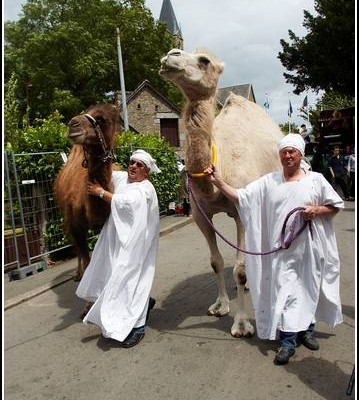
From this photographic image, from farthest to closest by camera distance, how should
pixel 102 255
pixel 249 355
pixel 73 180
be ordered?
pixel 73 180, pixel 102 255, pixel 249 355

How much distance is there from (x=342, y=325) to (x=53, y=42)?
29.7m

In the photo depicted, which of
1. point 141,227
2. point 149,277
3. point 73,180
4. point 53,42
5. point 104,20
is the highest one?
point 104,20

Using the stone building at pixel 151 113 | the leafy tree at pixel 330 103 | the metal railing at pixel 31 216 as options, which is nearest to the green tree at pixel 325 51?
the leafy tree at pixel 330 103

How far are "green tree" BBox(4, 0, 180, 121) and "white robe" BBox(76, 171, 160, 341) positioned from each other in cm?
2472

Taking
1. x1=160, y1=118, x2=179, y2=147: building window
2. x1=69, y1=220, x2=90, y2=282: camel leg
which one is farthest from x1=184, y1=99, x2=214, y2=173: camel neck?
x1=160, y1=118, x2=179, y2=147: building window

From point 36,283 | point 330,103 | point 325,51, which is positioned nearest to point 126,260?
point 36,283

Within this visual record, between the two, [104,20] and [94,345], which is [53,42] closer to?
[104,20]

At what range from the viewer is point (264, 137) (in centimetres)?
571

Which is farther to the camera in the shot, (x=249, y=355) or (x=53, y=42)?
(x=53, y=42)

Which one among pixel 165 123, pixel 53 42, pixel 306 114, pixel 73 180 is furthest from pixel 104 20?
pixel 73 180

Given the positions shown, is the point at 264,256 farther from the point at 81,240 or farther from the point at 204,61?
the point at 81,240

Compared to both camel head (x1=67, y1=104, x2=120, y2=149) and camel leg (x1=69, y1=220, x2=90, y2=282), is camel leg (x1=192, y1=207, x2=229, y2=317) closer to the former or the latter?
camel head (x1=67, y1=104, x2=120, y2=149)

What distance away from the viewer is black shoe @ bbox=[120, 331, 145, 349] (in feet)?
13.6

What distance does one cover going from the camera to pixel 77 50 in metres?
30.2
